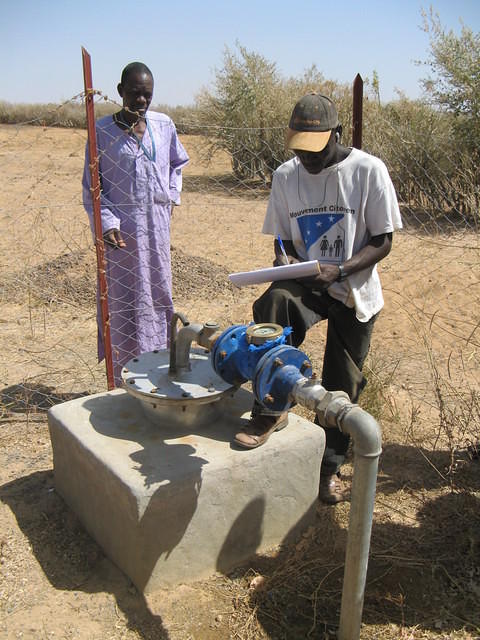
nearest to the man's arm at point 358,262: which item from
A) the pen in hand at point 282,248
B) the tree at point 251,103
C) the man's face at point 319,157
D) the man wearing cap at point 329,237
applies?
the man wearing cap at point 329,237

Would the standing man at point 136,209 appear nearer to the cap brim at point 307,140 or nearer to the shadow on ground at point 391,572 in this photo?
the cap brim at point 307,140

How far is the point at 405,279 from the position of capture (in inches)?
233

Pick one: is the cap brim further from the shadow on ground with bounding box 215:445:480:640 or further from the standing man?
the shadow on ground with bounding box 215:445:480:640

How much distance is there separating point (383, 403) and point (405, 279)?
8.54 feet

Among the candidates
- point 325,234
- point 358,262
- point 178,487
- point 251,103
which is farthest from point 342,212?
point 251,103

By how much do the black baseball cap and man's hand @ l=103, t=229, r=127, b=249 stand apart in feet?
4.09

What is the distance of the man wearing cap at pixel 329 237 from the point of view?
242 centimetres

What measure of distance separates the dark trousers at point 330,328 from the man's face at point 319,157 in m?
0.46

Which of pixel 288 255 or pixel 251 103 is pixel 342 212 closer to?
pixel 288 255

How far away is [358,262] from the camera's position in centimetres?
252

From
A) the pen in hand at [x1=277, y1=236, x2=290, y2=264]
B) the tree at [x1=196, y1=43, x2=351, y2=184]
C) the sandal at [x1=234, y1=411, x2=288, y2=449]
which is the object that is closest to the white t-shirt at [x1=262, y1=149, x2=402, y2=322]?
the pen in hand at [x1=277, y1=236, x2=290, y2=264]

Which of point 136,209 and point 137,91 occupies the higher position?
point 137,91

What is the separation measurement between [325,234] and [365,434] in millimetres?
1135

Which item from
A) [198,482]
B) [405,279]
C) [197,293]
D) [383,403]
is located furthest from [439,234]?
[198,482]
